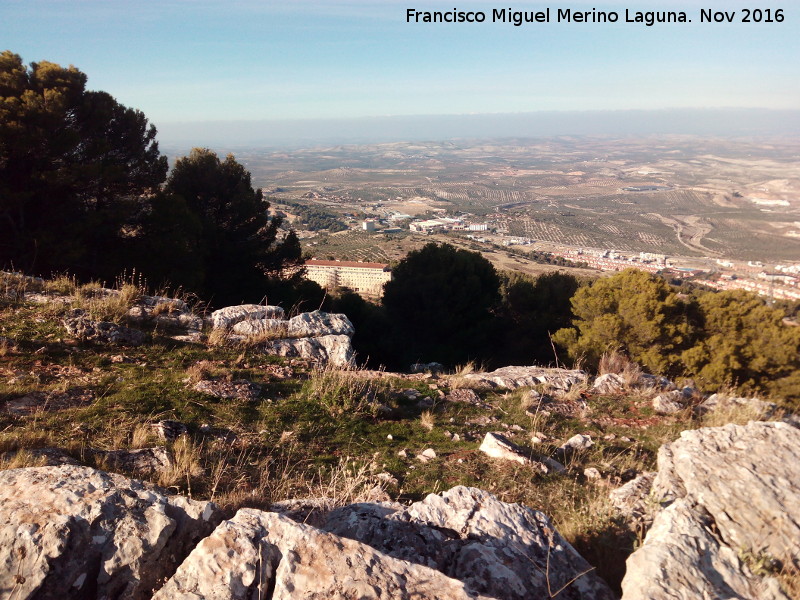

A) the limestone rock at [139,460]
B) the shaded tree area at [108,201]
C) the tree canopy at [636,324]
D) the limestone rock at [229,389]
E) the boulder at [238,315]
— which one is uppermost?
the shaded tree area at [108,201]

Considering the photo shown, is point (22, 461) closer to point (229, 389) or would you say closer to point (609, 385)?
point (229, 389)

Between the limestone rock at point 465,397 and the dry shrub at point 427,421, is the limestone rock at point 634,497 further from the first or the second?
the limestone rock at point 465,397

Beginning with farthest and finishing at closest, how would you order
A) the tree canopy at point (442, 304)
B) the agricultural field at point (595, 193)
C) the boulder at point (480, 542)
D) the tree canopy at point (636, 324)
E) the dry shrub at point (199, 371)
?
the agricultural field at point (595, 193), the tree canopy at point (442, 304), the tree canopy at point (636, 324), the dry shrub at point (199, 371), the boulder at point (480, 542)

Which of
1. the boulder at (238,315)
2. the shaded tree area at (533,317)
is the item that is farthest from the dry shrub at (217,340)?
the shaded tree area at (533,317)

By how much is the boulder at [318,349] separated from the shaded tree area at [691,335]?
736 centimetres

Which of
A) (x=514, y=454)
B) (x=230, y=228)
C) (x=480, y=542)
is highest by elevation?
(x=230, y=228)

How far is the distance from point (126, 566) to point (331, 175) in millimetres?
124051

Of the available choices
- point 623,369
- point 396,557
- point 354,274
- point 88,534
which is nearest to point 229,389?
point 88,534

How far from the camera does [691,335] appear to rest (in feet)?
42.5

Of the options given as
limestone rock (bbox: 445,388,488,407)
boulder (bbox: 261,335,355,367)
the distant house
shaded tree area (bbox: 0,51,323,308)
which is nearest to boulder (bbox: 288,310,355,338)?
boulder (bbox: 261,335,355,367)

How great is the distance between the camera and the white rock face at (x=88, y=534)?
1.85 m

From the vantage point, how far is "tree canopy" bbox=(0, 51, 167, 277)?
1041 cm

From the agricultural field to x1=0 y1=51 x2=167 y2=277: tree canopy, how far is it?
35.4 metres

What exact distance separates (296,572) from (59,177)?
1225 centimetres
